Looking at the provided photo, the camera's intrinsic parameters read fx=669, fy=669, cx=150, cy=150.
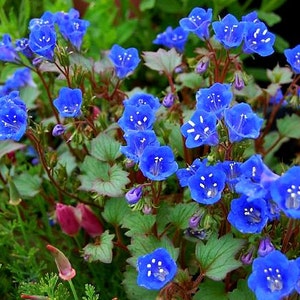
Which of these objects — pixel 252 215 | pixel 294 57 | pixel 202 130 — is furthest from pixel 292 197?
pixel 294 57

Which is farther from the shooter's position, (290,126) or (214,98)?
(290,126)

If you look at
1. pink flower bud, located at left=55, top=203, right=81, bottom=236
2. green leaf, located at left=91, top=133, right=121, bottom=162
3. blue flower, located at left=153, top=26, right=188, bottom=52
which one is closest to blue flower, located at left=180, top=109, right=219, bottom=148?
green leaf, located at left=91, top=133, right=121, bottom=162

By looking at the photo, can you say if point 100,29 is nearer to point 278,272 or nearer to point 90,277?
point 90,277

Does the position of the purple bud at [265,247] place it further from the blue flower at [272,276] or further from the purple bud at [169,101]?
the purple bud at [169,101]

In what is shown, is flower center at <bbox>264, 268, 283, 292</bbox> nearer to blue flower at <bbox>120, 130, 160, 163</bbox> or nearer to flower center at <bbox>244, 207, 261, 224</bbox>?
flower center at <bbox>244, 207, 261, 224</bbox>

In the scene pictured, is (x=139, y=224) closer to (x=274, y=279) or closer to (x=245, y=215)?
(x=245, y=215)

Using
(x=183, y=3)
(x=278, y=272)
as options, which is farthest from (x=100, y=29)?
(x=278, y=272)
